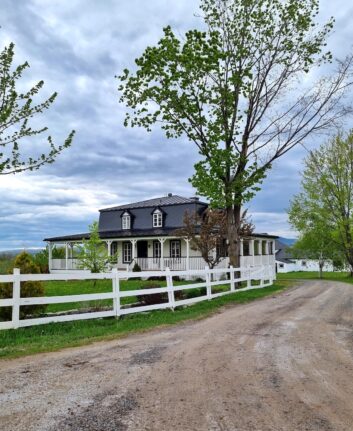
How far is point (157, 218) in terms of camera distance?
36.5 meters

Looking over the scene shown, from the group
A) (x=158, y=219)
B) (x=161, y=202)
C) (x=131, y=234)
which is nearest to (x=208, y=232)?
(x=131, y=234)

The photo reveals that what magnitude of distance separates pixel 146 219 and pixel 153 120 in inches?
626

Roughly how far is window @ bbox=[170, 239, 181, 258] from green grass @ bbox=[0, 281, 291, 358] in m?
20.3

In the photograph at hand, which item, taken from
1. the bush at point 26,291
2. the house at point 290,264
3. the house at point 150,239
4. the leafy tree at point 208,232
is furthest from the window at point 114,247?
the house at point 290,264

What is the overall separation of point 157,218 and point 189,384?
31151 mm

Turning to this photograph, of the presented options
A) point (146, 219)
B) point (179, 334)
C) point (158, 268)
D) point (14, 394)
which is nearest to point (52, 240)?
point (146, 219)

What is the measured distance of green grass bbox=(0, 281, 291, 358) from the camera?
26.2 ft

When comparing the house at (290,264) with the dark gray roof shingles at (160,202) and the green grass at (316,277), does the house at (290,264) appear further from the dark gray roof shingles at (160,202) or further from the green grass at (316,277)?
the dark gray roof shingles at (160,202)

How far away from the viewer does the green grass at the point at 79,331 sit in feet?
26.2

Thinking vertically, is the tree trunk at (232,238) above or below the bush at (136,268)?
above

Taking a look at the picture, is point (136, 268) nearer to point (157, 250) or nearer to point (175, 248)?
point (157, 250)

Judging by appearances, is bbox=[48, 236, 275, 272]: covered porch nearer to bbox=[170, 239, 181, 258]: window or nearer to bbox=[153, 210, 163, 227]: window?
bbox=[170, 239, 181, 258]: window

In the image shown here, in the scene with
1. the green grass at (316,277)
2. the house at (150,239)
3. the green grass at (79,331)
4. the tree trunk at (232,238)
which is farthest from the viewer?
the green grass at (316,277)

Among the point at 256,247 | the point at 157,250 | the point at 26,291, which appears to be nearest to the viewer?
the point at 26,291
